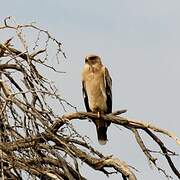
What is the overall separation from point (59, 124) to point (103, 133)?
2798 millimetres

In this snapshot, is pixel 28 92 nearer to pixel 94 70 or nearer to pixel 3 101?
pixel 3 101


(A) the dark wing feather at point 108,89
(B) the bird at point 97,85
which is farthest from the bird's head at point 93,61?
(A) the dark wing feather at point 108,89

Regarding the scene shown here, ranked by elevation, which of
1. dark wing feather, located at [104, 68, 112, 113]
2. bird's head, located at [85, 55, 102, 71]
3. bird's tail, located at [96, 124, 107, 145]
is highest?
bird's head, located at [85, 55, 102, 71]

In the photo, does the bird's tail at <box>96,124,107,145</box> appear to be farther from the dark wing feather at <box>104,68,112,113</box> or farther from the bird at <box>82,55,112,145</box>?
the dark wing feather at <box>104,68,112,113</box>

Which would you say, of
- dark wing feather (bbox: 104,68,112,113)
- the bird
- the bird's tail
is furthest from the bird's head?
the bird's tail

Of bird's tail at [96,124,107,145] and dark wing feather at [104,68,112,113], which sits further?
dark wing feather at [104,68,112,113]

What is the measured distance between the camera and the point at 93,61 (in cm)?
754

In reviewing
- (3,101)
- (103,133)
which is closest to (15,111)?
(3,101)

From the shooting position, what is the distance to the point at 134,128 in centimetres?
497

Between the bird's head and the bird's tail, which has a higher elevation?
the bird's head

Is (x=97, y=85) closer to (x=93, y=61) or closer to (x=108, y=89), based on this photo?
(x=108, y=89)

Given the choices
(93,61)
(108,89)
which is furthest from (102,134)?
(93,61)

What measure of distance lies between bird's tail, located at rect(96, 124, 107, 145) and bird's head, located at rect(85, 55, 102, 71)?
65 centimetres

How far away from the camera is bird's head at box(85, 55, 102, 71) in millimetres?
7512
